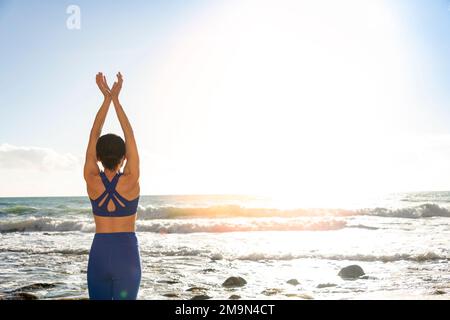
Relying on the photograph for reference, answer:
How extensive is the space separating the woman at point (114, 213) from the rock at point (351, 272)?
781 cm

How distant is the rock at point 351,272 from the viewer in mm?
10077

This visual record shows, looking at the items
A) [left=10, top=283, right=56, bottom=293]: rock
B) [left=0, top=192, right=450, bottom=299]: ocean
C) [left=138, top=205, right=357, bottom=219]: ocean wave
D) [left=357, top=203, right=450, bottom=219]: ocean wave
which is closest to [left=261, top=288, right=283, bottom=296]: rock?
[left=0, top=192, right=450, bottom=299]: ocean

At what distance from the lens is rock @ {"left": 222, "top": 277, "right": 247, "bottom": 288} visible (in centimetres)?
939

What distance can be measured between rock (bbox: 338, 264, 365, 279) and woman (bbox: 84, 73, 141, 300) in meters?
7.81

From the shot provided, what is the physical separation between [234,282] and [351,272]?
2.88 meters

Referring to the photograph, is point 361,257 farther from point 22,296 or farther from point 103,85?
point 103,85

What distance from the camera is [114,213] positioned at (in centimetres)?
328

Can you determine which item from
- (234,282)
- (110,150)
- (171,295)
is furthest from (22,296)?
(110,150)

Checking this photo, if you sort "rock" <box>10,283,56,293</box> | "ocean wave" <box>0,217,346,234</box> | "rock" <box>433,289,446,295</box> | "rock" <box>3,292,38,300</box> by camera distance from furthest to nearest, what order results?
"ocean wave" <box>0,217,346,234</box>
"rock" <box>10,283,56,293</box>
"rock" <box>433,289,446,295</box>
"rock" <box>3,292,38,300</box>

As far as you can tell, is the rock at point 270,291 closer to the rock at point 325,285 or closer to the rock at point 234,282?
the rock at point 234,282

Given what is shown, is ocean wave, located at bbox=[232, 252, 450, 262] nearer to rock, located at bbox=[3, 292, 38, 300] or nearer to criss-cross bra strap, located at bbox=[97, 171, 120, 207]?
rock, located at bbox=[3, 292, 38, 300]

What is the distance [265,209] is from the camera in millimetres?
33781

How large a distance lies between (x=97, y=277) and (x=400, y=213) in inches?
1236
